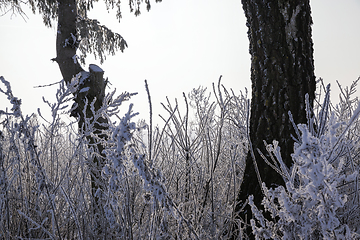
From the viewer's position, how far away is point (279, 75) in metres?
1.98

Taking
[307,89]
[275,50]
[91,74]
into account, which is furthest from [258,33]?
[91,74]

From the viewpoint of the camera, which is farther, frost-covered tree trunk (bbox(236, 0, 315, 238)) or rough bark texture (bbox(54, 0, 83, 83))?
rough bark texture (bbox(54, 0, 83, 83))

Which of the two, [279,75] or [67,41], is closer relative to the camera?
[279,75]

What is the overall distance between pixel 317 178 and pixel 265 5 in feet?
5.32

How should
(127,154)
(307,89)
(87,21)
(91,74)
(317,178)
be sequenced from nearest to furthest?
(317,178)
(127,154)
(307,89)
(91,74)
(87,21)

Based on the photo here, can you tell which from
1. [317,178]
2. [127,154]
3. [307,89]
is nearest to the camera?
[317,178]

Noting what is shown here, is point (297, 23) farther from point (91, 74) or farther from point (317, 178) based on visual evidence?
point (91, 74)

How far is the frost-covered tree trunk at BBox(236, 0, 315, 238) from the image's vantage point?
1952 millimetres

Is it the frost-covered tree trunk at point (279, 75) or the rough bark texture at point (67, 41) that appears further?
the rough bark texture at point (67, 41)

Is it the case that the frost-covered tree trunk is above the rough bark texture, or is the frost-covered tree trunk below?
below

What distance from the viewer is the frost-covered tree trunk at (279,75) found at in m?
1.95

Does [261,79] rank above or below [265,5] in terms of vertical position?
below

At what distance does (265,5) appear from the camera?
2.03 meters

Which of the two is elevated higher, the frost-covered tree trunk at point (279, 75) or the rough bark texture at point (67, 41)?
the rough bark texture at point (67, 41)
